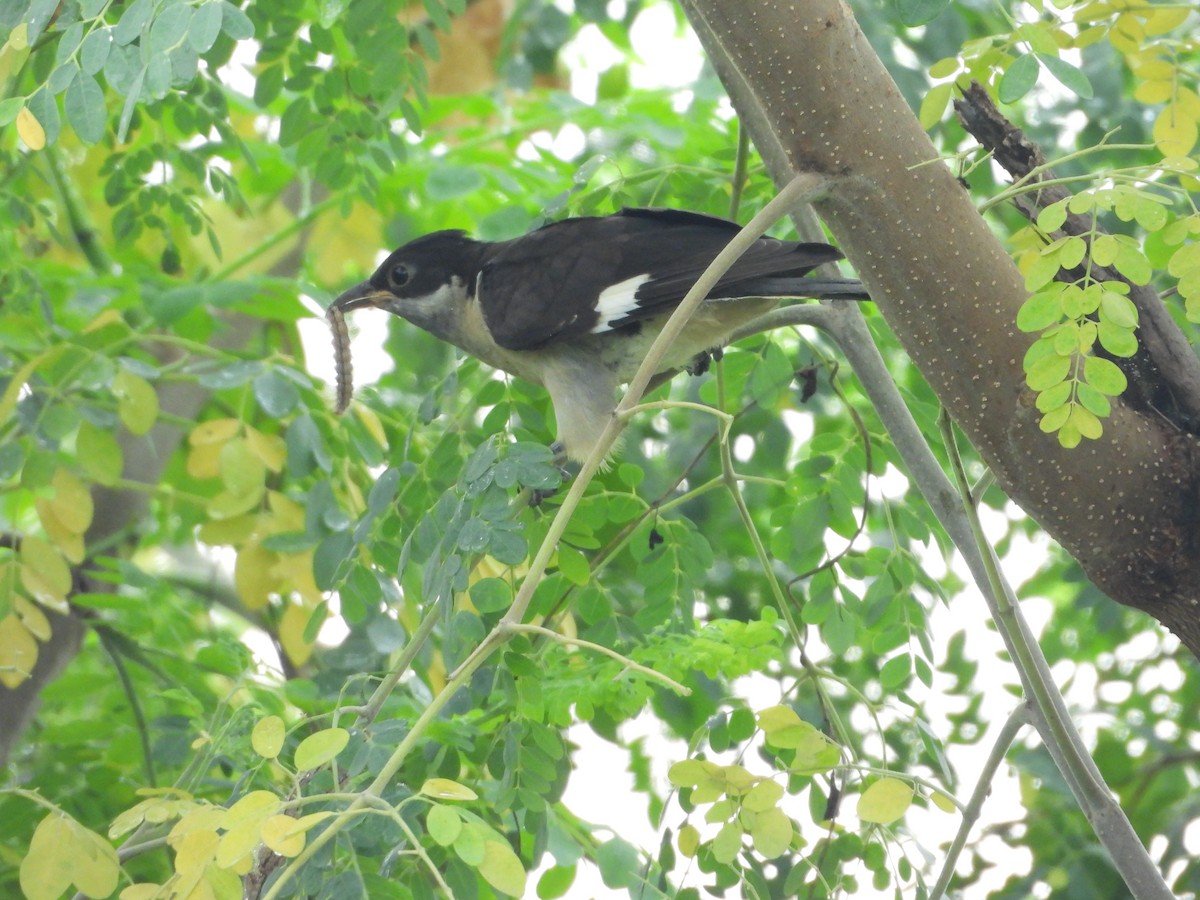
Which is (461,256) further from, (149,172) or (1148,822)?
(1148,822)

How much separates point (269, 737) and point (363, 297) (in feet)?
5.88

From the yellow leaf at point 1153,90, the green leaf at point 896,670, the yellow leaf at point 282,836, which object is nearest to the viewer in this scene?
the yellow leaf at point 282,836

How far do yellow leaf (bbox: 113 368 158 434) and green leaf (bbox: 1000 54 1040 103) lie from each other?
1.82m

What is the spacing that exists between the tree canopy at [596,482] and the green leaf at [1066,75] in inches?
0.7

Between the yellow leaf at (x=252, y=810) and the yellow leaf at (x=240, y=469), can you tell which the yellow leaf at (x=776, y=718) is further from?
the yellow leaf at (x=240, y=469)

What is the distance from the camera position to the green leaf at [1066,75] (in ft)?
6.09

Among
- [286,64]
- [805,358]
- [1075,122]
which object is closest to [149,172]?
[286,64]

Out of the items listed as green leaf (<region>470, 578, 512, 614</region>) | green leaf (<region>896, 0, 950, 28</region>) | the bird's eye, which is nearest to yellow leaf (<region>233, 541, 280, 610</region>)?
the bird's eye

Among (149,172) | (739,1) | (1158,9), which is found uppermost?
(1158,9)

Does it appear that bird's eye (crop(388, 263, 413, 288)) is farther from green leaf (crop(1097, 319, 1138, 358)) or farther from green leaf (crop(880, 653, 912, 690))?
green leaf (crop(1097, 319, 1138, 358))

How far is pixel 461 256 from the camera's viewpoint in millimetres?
3344

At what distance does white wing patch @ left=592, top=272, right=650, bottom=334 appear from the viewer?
2.81m

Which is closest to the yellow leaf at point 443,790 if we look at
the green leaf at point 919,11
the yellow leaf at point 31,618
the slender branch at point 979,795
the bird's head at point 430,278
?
the slender branch at point 979,795

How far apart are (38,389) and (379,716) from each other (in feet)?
3.36
